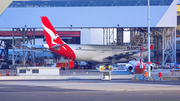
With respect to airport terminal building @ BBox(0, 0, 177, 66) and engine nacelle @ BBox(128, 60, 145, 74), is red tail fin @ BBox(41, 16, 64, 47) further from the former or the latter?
engine nacelle @ BBox(128, 60, 145, 74)

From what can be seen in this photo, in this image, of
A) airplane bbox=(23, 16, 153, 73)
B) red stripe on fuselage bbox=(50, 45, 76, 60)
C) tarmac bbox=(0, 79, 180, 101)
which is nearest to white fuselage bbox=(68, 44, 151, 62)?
airplane bbox=(23, 16, 153, 73)

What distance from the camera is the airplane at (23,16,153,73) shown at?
1905 inches

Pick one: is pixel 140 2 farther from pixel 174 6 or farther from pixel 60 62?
pixel 60 62

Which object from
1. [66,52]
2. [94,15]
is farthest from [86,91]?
[94,15]

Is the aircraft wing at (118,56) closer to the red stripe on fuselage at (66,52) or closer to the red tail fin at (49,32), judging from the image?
the red stripe on fuselage at (66,52)

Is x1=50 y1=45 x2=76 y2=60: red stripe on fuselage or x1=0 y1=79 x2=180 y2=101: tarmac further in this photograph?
x1=50 y1=45 x2=76 y2=60: red stripe on fuselage

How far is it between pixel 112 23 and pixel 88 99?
35.4 metres

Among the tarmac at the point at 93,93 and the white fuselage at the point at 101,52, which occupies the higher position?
the white fuselage at the point at 101,52

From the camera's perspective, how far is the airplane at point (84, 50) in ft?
159

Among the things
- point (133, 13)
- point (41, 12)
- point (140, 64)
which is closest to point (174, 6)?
point (133, 13)

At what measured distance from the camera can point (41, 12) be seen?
50.7m

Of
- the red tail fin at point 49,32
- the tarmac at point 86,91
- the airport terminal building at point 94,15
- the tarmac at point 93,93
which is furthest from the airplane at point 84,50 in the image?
the tarmac at point 93,93

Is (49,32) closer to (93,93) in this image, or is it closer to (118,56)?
(118,56)

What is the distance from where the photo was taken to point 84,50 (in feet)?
173
